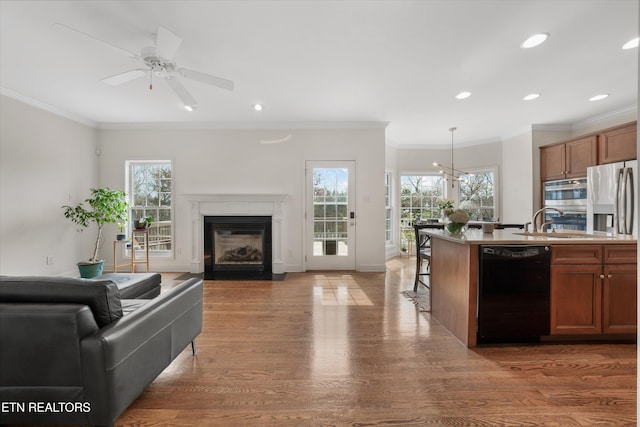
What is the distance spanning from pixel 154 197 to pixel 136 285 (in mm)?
3374

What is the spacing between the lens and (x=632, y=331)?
8.13 feet

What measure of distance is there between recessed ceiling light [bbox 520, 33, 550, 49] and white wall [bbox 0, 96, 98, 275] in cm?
618

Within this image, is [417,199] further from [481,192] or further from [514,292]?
[514,292]

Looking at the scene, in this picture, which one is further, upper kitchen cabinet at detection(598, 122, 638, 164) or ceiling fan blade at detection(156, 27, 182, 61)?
upper kitchen cabinet at detection(598, 122, 638, 164)

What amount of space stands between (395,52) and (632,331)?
3266 millimetres

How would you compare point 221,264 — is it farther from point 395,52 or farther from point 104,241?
point 395,52

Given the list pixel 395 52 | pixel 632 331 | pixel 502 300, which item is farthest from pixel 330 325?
pixel 395 52

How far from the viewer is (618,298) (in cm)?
251

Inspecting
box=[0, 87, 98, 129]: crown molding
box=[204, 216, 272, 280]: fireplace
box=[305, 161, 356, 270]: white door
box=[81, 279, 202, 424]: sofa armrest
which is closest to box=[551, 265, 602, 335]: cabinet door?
box=[81, 279, 202, 424]: sofa armrest

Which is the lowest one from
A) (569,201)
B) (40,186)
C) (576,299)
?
(576,299)

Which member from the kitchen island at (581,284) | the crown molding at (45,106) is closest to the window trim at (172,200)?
the crown molding at (45,106)

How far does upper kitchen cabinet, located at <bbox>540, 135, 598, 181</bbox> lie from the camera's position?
455 centimetres

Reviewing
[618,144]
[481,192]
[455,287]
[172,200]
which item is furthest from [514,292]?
[172,200]

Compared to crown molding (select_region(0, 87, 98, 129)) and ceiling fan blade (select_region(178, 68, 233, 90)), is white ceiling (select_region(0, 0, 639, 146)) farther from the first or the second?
ceiling fan blade (select_region(178, 68, 233, 90))
